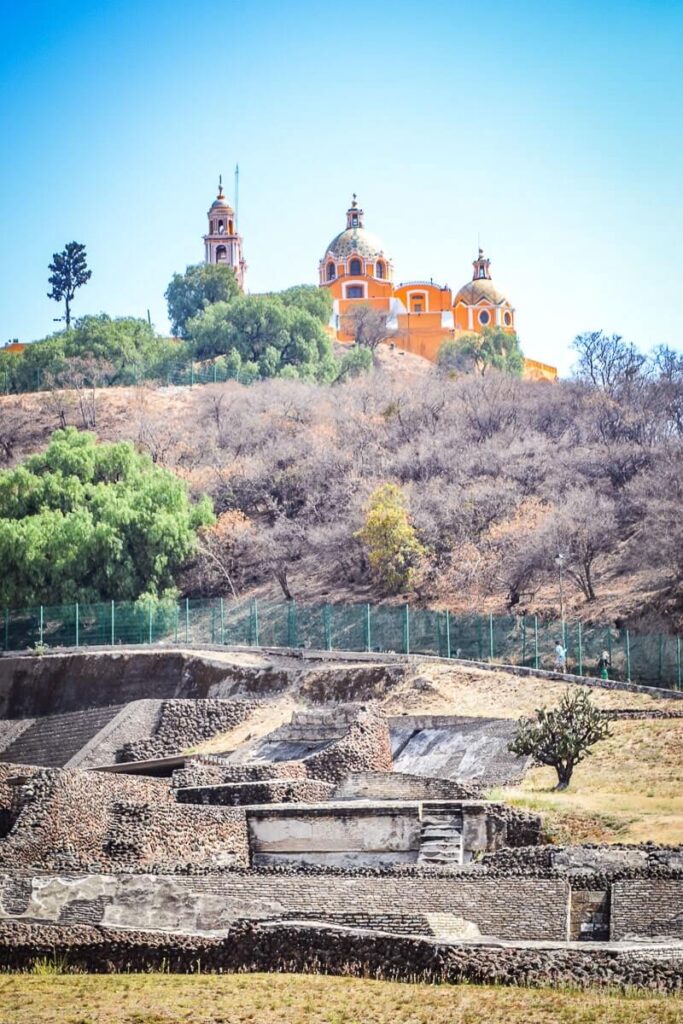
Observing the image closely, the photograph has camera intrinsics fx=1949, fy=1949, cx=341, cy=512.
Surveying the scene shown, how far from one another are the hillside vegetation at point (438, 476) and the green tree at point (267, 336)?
11.2 ft

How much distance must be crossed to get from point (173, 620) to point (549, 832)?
28048 mm

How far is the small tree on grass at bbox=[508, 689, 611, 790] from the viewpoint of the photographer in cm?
3753

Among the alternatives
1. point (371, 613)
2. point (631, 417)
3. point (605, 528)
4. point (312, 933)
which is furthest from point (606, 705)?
Answer: point (631, 417)

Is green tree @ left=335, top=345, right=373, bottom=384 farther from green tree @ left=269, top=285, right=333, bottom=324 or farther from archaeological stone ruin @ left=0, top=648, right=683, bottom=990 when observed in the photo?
archaeological stone ruin @ left=0, top=648, right=683, bottom=990

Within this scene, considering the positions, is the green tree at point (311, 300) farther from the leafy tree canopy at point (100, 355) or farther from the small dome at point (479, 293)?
the small dome at point (479, 293)

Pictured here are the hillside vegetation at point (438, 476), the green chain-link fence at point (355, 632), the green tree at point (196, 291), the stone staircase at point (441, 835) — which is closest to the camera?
the stone staircase at point (441, 835)

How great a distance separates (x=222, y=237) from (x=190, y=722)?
7098 cm

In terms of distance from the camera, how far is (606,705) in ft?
147

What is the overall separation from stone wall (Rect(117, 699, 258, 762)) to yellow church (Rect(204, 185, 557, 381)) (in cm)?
6167

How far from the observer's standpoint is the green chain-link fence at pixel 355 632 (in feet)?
160

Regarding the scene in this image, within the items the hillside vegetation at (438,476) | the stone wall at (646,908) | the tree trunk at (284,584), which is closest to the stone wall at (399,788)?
the stone wall at (646,908)

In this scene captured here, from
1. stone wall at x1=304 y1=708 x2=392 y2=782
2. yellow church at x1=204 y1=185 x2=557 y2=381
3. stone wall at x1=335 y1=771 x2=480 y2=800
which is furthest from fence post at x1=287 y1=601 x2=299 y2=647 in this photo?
yellow church at x1=204 y1=185 x2=557 y2=381

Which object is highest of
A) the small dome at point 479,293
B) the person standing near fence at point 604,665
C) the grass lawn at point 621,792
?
the small dome at point 479,293

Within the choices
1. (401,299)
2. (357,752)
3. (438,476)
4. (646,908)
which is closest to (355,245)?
(401,299)
